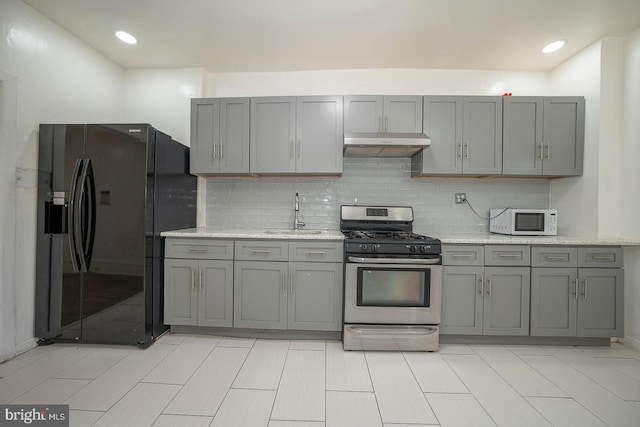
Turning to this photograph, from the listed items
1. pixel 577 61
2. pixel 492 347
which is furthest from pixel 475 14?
pixel 492 347

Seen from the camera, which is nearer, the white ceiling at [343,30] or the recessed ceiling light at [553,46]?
the white ceiling at [343,30]

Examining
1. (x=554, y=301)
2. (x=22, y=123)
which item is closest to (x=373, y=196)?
(x=554, y=301)

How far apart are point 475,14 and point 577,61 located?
1.43m

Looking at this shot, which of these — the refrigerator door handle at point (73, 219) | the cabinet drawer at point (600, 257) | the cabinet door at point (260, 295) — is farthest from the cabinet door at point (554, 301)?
the refrigerator door handle at point (73, 219)

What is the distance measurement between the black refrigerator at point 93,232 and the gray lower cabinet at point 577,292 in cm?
337

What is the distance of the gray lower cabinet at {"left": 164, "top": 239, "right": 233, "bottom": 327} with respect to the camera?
2711 mm

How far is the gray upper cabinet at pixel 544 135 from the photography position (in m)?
2.92

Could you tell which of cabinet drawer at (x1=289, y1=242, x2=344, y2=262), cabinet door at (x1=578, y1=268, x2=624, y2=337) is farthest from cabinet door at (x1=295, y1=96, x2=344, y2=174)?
cabinet door at (x1=578, y1=268, x2=624, y2=337)

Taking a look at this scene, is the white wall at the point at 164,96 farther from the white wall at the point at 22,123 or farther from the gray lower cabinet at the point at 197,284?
the gray lower cabinet at the point at 197,284

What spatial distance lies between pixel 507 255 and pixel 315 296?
5.68ft

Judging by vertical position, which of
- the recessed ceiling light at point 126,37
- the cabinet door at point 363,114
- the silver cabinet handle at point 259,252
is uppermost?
the recessed ceiling light at point 126,37

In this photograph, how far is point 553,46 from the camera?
2834mm

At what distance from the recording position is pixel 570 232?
302 cm

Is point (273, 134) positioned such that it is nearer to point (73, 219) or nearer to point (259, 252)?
point (259, 252)
